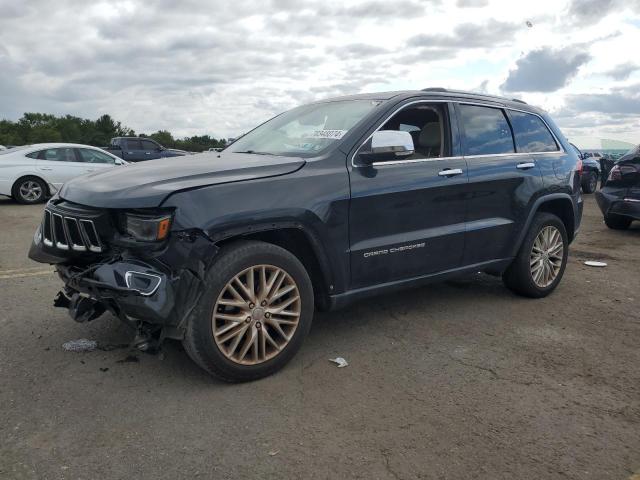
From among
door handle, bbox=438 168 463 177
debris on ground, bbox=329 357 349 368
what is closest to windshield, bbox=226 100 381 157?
door handle, bbox=438 168 463 177

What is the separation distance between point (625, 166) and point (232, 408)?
801 centimetres

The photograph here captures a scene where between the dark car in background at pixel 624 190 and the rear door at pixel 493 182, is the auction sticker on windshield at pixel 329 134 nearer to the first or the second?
the rear door at pixel 493 182

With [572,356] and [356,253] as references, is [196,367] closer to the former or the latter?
[356,253]

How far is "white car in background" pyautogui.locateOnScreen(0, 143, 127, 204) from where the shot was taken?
12.7 metres

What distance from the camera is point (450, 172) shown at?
4.41m

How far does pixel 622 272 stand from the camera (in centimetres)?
655

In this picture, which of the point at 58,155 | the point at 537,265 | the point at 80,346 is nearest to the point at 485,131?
the point at 537,265

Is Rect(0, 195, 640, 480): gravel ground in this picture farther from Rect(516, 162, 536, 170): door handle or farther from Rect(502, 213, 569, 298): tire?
Rect(516, 162, 536, 170): door handle

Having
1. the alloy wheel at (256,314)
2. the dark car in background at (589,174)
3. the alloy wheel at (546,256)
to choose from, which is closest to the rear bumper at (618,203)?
the alloy wheel at (546,256)

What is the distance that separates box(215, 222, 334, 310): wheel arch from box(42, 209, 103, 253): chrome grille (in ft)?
2.43

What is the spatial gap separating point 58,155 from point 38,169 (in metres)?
0.61

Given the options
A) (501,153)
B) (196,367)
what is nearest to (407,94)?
(501,153)

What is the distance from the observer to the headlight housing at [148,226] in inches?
123

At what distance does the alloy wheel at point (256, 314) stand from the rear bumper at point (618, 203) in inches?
283
